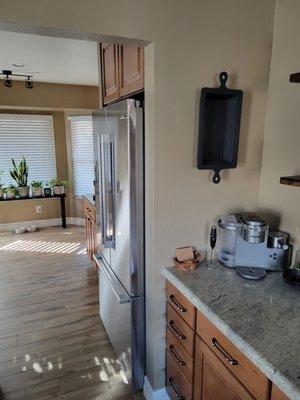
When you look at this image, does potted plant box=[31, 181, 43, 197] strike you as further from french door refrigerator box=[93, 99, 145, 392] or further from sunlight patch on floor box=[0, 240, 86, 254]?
french door refrigerator box=[93, 99, 145, 392]

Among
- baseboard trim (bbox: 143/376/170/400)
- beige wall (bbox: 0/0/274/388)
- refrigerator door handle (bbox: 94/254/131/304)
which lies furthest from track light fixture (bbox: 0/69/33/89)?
baseboard trim (bbox: 143/376/170/400)

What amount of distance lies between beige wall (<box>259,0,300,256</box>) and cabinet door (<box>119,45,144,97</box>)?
723 mm

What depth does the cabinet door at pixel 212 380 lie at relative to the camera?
1087 mm

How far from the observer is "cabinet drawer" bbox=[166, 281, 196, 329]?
1366 millimetres

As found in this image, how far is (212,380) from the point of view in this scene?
48.8 inches

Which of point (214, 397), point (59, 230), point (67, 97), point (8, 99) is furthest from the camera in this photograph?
point (59, 230)

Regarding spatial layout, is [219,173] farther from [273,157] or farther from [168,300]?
[168,300]

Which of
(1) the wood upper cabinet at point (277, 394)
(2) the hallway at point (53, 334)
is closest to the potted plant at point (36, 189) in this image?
(2) the hallway at point (53, 334)

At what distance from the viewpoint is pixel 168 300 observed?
63.2 inches

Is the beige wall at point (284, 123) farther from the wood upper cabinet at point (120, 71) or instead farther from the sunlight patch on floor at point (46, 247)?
the sunlight patch on floor at point (46, 247)

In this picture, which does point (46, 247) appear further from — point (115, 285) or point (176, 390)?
point (176, 390)

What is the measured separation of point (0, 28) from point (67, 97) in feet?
12.1

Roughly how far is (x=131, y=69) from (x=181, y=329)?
146 centimetres

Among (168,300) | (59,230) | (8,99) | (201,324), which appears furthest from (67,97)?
(201,324)
